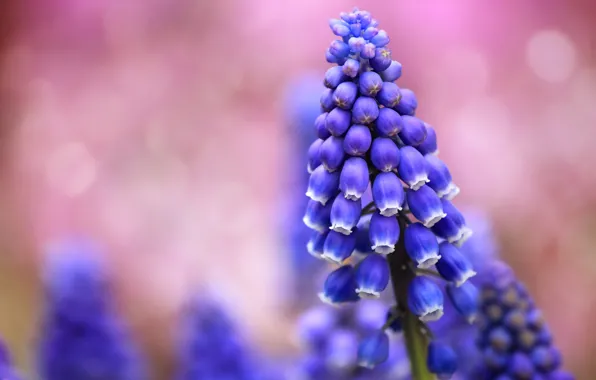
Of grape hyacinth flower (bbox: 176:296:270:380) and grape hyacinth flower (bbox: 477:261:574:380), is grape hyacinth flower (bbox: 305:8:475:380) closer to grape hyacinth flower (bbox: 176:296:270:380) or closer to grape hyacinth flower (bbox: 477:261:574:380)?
grape hyacinth flower (bbox: 477:261:574:380)

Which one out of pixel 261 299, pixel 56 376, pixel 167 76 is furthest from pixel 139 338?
pixel 167 76

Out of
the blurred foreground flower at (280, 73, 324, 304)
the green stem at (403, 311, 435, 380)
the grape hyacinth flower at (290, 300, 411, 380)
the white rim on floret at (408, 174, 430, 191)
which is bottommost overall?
the green stem at (403, 311, 435, 380)

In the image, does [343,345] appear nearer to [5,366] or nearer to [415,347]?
[415,347]

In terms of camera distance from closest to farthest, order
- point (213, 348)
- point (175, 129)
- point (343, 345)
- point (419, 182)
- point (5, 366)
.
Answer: point (419, 182) < point (5, 366) < point (343, 345) < point (213, 348) < point (175, 129)

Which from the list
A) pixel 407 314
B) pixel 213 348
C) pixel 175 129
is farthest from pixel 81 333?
pixel 407 314

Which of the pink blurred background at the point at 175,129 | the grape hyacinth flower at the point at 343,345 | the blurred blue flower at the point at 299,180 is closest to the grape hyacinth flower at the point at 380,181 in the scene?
the grape hyacinth flower at the point at 343,345

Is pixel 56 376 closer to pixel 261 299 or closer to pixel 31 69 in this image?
pixel 261 299

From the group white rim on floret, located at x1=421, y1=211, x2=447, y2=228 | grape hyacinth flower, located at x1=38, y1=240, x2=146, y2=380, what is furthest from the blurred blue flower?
white rim on floret, located at x1=421, y1=211, x2=447, y2=228
